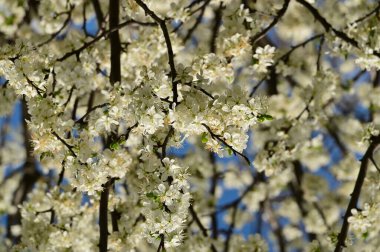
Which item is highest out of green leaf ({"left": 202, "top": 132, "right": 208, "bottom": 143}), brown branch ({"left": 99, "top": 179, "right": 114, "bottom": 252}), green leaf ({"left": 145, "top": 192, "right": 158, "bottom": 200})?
green leaf ({"left": 202, "top": 132, "right": 208, "bottom": 143})

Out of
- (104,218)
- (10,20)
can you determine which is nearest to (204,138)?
(104,218)

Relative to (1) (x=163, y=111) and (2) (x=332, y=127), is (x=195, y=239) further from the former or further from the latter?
(2) (x=332, y=127)

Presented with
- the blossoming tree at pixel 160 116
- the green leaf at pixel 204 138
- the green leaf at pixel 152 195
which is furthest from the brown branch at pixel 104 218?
the green leaf at pixel 204 138

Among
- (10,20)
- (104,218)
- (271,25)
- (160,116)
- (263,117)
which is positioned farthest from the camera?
(10,20)

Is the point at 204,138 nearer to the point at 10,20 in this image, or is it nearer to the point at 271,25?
the point at 271,25

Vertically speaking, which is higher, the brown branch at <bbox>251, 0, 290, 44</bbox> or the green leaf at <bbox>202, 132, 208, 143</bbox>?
the brown branch at <bbox>251, 0, 290, 44</bbox>

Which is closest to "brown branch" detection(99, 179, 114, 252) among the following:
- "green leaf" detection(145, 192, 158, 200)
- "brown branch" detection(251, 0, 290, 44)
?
"green leaf" detection(145, 192, 158, 200)

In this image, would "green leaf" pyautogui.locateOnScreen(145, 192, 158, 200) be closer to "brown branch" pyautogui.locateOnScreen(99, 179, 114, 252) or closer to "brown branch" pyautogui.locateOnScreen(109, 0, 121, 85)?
"brown branch" pyautogui.locateOnScreen(99, 179, 114, 252)

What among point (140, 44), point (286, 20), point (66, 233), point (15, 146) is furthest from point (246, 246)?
point (15, 146)

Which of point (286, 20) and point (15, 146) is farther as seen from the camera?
point (15, 146)

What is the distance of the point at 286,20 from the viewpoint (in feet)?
24.1

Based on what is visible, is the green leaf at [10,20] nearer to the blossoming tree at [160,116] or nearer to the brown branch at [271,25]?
the blossoming tree at [160,116]

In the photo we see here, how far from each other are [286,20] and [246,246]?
11.8 feet

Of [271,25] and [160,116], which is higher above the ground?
[271,25]
